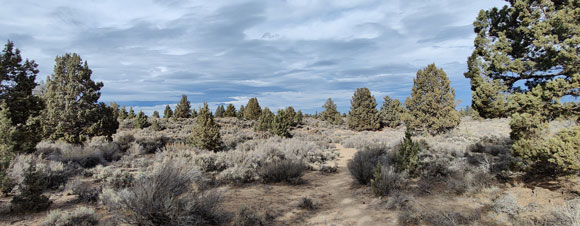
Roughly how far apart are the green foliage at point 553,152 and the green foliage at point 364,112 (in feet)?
97.8

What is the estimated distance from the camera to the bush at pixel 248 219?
5.08 metres

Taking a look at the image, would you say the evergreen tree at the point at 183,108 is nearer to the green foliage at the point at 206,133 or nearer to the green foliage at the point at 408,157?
the green foliage at the point at 206,133

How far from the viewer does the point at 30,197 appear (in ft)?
18.3

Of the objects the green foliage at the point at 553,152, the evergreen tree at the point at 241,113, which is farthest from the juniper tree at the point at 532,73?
the evergreen tree at the point at 241,113

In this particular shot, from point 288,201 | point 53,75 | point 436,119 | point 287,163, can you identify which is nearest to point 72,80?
point 53,75

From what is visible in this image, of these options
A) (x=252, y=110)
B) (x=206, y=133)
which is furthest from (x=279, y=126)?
(x=252, y=110)

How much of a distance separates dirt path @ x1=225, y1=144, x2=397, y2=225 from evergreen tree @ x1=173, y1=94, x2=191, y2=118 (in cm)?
3609

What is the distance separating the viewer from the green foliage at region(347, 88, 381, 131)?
118ft

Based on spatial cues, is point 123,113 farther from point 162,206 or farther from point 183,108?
point 162,206

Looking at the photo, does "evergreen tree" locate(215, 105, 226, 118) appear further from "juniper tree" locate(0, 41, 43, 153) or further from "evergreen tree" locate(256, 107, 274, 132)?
"juniper tree" locate(0, 41, 43, 153)

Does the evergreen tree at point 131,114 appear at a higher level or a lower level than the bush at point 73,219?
higher

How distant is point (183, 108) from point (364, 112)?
27.4m

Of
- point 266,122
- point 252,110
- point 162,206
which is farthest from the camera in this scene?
point 252,110

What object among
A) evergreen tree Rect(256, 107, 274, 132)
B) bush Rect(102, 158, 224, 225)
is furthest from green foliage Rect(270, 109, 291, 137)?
bush Rect(102, 158, 224, 225)
